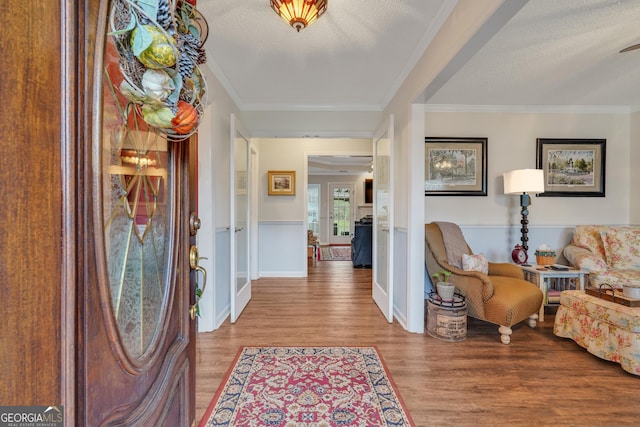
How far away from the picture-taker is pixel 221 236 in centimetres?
299

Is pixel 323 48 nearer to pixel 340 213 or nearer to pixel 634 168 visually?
pixel 634 168

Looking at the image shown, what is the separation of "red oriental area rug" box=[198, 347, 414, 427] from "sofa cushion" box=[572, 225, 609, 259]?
9.60 ft

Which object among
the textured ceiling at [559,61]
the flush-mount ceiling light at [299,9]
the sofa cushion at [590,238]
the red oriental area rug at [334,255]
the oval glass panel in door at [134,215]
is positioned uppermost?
the textured ceiling at [559,61]

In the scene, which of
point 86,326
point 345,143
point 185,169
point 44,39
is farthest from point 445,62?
point 345,143

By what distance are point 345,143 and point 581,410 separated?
427 centimetres

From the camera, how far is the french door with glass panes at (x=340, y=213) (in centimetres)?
986

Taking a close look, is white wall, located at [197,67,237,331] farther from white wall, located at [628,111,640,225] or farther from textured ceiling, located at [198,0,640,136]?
white wall, located at [628,111,640,225]

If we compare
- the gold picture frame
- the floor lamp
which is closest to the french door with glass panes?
the gold picture frame

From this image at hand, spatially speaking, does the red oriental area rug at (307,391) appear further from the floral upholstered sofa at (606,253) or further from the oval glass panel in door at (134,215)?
the floral upholstered sofa at (606,253)

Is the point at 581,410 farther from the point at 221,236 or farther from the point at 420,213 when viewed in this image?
the point at 221,236

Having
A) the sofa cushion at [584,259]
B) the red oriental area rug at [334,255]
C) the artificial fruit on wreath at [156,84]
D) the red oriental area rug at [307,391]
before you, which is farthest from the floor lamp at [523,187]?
the red oriental area rug at [334,255]

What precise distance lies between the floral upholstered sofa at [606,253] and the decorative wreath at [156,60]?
3.97 meters

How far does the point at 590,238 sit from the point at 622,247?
0.28 m

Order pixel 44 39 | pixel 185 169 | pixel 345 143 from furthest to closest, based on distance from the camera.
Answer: pixel 345 143 → pixel 185 169 → pixel 44 39
